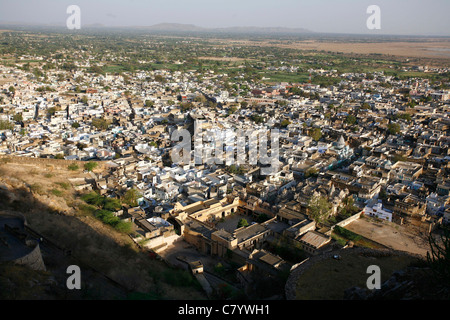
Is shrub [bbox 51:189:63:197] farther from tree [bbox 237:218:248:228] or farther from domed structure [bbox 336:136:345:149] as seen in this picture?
domed structure [bbox 336:136:345:149]

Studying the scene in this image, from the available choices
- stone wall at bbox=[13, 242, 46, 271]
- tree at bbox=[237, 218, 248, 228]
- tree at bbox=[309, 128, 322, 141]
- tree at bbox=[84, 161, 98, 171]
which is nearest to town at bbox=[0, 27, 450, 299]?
tree at bbox=[84, 161, 98, 171]

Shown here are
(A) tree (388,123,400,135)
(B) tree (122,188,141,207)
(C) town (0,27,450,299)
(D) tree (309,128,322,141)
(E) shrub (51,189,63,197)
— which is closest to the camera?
(C) town (0,27,450,299)

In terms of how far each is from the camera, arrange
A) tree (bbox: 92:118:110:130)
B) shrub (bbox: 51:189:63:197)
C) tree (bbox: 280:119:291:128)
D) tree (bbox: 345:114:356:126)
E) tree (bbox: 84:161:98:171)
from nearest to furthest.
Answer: shrub (bbox: 51:189:63:197), tree (bbox: 84:161:98:171), tree (bbox: 92:118:110:130), tree (bbox: 280:119:291:128), tree (bbox: 345:114:356:126)

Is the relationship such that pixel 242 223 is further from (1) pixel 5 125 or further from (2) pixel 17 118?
(2) pixel 17 118

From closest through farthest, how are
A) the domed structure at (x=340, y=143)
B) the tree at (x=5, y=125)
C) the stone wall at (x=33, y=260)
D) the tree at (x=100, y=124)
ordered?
the stone wall at (x=33, y=260) → the domed structure at (x=340, y=143) → the tree at (x=5, y=125) → the tree at (x=100, y=124)

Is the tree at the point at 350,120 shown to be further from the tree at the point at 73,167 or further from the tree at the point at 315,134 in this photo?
the tree at the point at 73,167

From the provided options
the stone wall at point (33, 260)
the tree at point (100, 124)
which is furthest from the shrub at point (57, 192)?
the tree at point (100, 124)
